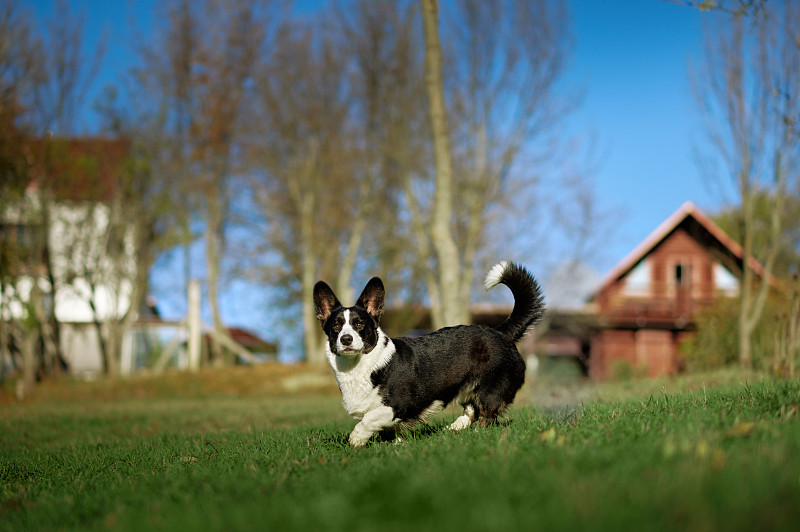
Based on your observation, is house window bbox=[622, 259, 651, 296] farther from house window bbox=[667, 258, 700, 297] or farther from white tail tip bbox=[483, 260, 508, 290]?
white tail tip bbox=[483, 260, 508, 290]

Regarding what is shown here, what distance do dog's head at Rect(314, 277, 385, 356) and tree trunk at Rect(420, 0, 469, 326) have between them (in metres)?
7.12

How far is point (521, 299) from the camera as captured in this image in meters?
6.91

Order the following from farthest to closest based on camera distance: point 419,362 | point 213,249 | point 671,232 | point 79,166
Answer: point 671,232 < point 213,249 < point 79,166 < point 419,362

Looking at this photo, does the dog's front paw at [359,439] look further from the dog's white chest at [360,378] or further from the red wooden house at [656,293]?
the red wooden house at [656,293]

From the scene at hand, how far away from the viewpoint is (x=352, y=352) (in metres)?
5.72

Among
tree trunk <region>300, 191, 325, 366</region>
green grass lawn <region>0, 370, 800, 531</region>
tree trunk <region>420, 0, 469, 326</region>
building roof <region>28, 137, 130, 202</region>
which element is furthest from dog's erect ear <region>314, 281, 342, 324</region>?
tree trunk <region>300, 191, 325, 366</region>

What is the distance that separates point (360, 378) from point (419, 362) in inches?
21.6

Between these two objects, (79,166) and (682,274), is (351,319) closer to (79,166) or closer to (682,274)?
(79,166)

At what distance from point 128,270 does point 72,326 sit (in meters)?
3.76

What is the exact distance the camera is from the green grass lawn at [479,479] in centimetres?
273

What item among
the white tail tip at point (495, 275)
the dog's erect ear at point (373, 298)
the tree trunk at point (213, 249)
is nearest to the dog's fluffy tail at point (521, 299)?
the white tail tip at point (495, 275)

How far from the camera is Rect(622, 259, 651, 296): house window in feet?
116

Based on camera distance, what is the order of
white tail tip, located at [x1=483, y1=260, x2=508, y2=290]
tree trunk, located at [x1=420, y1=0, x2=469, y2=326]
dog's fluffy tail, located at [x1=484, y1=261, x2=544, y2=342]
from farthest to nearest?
1. tree trunk, located at [x1=420, y1=0, x2=469, y2=326]
2. dog's fluffy tail, located at [x1=484, y1=261, x2=544, y2=342]
3. white tail tip, located at [x1=483, y1=260, x2=508, y2=290]

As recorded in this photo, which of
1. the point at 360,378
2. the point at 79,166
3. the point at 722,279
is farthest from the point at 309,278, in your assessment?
the point at 722,279
